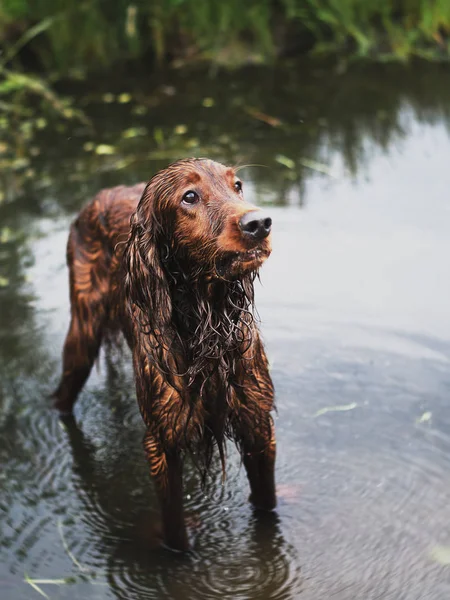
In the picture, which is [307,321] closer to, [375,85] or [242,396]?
[242,396]

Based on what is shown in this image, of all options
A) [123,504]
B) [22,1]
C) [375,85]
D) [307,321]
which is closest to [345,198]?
[307,321]

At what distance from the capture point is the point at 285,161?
29.6ft

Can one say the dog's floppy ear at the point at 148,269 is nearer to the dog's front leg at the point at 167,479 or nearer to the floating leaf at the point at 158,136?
the dog's front leg at the point at 167,479

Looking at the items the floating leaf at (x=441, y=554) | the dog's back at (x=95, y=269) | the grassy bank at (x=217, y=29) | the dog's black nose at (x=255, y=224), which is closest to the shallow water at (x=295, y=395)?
the floating leaf at (x=441, y=554)

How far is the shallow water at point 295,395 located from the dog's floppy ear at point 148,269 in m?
1.29

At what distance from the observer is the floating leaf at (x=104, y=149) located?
957cm

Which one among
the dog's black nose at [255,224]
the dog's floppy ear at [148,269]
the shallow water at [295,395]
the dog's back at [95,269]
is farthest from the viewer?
the dog's back at [95,269]

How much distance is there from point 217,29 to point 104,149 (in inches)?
129

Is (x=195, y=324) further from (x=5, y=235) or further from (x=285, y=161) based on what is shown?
(x=285, y=161)

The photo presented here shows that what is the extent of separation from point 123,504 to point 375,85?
7.29m

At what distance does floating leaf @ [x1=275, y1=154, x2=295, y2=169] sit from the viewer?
892 cm

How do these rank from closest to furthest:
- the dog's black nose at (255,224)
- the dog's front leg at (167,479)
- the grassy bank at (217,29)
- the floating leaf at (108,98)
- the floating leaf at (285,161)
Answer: the dog's black nose at (255,224) → the dog's front leg at (167,479) → the floating leaf at (285,161) → the floating leaf at (108,98) → the grassy bank at (217,29)

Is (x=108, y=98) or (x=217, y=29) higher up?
(x=217, y=29)

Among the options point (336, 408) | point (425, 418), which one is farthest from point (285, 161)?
point (425, 418)
